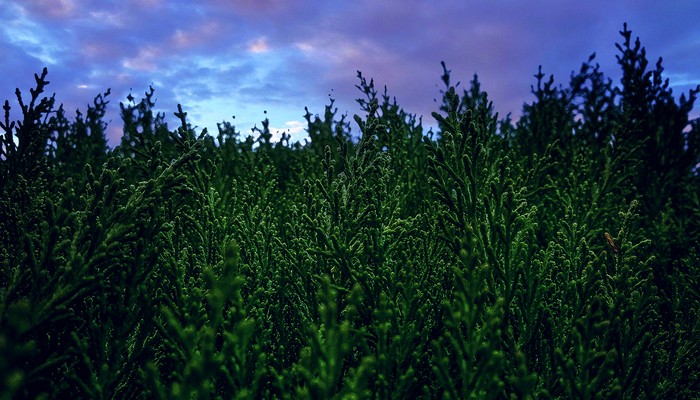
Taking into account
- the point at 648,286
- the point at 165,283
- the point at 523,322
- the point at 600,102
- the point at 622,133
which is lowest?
the point at 523,322

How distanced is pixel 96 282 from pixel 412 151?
18.2 feet

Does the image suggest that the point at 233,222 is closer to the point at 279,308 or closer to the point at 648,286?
the point at 279,308

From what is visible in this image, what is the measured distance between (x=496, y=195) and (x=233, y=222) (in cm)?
234

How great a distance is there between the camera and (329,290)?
6.00 feet

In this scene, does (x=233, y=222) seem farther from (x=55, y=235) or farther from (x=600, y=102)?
(x=600, y=102)

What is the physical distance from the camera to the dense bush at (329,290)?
82.4 inches

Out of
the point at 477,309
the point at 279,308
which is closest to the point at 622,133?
the point at 477,309

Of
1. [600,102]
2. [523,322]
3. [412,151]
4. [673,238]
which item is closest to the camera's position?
[523,322]

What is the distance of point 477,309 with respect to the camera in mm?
2260

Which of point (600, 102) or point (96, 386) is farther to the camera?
point (600, 102)

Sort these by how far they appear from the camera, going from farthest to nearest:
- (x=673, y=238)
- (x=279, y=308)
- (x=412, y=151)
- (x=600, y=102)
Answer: (x=600, y=102) < (x=412, y=151) < (x=673, y=238) < (x=279, y=308)

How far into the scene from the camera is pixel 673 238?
6391mm

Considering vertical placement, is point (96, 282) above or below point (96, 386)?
above

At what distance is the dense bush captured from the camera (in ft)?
6.86
